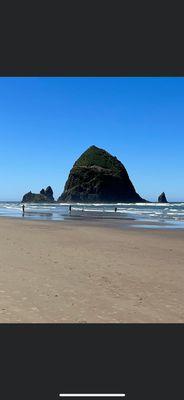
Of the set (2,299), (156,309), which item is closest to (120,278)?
(156,309)

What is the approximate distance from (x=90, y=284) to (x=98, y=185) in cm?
15793

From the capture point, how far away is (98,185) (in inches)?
6580

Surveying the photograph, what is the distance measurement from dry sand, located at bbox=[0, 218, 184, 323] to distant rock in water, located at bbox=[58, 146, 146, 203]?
483 ft

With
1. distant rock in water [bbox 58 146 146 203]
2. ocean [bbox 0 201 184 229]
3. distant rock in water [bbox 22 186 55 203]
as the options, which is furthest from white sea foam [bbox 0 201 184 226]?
distant rock in water [bbox 22 186 55 203]

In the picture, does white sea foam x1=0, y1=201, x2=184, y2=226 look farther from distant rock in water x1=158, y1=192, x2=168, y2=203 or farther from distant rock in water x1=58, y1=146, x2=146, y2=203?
distant rock in water x1=158, y1=192, x2=168, y2=203

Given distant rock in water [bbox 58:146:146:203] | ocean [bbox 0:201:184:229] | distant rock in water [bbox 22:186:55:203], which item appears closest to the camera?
ocean [bbox 0:201:184:229]

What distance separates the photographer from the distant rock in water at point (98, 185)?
165 metres

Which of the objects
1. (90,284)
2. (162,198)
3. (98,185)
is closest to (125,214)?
(90,284)

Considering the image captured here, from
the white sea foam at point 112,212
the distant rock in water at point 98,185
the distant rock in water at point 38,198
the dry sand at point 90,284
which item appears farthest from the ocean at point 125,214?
the distant rock in water at point 38,198

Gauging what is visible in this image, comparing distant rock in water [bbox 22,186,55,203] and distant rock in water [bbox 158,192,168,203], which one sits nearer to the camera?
distant rock in water [bbox 158,192,168,203]

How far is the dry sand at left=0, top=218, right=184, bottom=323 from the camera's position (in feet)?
23.0
